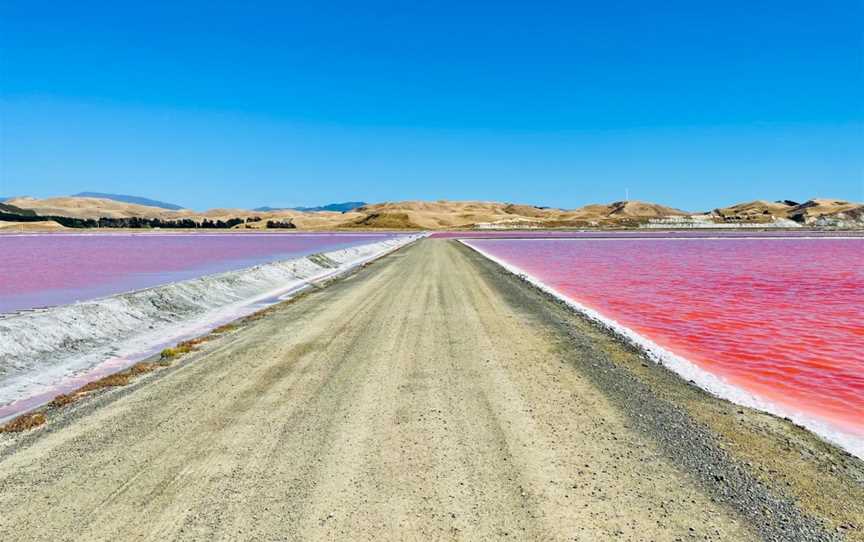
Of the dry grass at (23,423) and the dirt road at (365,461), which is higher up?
the dirt road at (365,461)

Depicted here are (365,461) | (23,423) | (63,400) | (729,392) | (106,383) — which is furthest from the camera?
(106,383)

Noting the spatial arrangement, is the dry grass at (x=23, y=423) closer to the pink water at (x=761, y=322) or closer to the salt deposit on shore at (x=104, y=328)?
the salt deposit on shore at (x=104, y=328)

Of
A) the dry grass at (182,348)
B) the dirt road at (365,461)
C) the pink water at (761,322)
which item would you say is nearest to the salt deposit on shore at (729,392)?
the pink water at (761,322)

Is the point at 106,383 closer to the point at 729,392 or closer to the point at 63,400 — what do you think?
the point at 63,400

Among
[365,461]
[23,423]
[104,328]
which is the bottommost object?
[104,328]

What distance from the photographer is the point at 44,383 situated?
946 cm

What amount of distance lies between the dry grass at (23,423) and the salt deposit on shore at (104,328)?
0.86m

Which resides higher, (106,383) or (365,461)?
(365,461)

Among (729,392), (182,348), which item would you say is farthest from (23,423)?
(729,392)

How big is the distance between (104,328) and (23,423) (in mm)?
7138

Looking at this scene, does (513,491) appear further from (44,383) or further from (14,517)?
(44,383)

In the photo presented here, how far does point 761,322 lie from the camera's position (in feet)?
46.6

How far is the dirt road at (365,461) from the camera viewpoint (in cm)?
445

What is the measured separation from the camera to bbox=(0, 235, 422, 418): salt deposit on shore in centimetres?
1023
